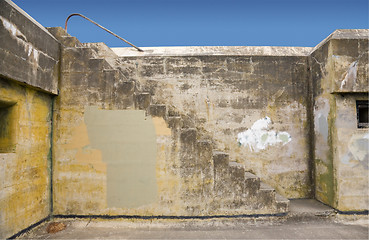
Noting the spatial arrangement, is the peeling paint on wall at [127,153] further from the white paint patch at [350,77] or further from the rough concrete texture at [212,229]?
the white paint patch at [350,77]

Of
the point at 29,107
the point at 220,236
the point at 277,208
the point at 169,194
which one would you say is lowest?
the point at 220,236

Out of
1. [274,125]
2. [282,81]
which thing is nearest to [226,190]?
[274,125]

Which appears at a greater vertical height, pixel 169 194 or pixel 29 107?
pixel 29 107

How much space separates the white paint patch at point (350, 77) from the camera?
4.86 meters

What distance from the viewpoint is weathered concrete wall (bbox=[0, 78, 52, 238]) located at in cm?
377

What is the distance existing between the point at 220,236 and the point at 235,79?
375 centimetres

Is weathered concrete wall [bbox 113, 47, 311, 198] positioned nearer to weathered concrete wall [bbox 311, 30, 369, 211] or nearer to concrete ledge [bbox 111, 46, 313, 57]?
concrete ledge [bbox 111, 46, 313, 57]

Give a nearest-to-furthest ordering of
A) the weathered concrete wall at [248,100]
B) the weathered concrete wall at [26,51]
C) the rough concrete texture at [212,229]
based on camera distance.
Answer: the weathered concrete wall at [26,51] < the rough concrete texture at [212,229] < the weathered concrete wall at [248,100]

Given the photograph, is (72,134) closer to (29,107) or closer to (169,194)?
(29,107)

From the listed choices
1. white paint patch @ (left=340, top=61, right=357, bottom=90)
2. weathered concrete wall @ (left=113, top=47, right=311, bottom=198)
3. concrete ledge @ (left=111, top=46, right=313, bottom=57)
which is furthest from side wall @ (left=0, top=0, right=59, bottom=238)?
white paint patch @ (left=340, top=61, right=357, bottom=90)

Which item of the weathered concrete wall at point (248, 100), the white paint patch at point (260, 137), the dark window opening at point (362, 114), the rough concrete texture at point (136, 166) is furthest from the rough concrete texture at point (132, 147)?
the white paint patch at point (260, 137)

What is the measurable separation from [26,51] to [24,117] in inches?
47.4

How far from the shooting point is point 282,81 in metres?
5.93

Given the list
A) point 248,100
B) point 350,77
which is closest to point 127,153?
point 248,100
